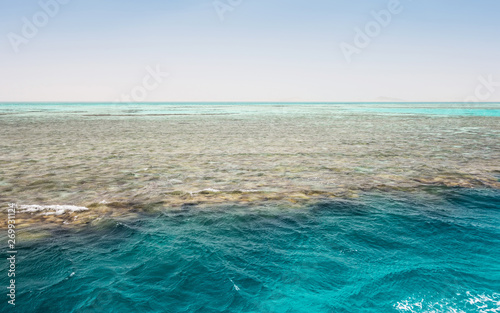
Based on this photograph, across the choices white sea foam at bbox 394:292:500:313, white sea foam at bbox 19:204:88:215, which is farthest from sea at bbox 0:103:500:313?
white sea foam at bbox 19:204:88:215

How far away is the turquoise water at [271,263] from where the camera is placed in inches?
256

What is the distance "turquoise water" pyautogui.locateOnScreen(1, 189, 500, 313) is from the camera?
651cm

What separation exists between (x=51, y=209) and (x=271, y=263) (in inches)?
340

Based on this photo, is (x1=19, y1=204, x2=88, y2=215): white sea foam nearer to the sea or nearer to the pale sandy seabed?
the pale sandy seabed

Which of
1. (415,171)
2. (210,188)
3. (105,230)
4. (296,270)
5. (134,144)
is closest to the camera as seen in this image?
(296,270)

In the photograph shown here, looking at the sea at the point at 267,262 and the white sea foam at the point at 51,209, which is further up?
the sea at the point at 267,262

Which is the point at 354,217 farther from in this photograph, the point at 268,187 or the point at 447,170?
the point at 447,170

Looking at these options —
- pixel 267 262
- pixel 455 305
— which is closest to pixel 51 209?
pixel 267 262

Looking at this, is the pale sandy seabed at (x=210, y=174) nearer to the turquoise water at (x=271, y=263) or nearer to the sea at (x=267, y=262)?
the sea at (x=267, y=262)

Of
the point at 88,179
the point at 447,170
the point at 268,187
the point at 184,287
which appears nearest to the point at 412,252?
the point at 184,287

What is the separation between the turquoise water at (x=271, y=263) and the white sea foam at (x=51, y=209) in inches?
76.0

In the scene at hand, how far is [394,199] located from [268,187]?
5.39m

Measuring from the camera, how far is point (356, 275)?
7.40 meters

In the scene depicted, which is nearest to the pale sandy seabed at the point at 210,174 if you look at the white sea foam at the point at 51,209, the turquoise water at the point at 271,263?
the white sea foam at the point at 51,209
